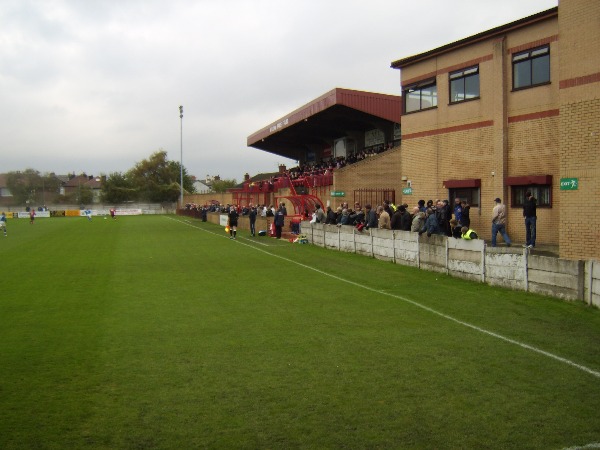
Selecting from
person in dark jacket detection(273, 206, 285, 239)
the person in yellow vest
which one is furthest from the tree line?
the person in yellow vest

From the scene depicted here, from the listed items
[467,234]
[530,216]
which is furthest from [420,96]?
[467,234]

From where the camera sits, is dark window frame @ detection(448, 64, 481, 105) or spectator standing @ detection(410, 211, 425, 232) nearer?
spectator standing @ detection(410, 211, 425, 232)

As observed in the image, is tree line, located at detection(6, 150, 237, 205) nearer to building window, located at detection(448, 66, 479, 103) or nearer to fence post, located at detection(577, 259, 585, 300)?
building window, located at detection(448, 66, 479, 103)

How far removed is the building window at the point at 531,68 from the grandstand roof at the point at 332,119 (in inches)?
609

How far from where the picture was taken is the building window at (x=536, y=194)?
19.4m

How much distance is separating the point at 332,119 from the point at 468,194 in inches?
764

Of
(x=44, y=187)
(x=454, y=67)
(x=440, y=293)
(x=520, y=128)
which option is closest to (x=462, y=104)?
(x=454, y=67)

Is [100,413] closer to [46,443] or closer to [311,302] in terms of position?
[46,443]

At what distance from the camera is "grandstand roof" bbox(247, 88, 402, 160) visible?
3572cm

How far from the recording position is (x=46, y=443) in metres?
5.08

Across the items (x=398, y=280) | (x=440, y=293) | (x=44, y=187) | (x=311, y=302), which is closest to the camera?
(x=311, y=302)

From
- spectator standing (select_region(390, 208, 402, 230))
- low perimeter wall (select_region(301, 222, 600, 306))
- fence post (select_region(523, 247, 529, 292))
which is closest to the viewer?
low perimeter wall (select_region(301, 222, 600, 306))

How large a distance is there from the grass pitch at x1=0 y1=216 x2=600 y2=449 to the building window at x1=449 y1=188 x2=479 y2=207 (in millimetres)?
8850

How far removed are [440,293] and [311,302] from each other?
284 cm
